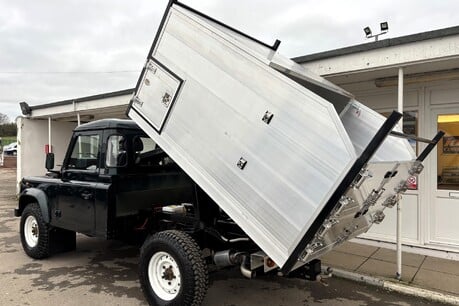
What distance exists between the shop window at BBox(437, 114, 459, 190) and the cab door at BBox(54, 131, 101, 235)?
5238 millimetres

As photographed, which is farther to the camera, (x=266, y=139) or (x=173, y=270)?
(x=173, y=270)

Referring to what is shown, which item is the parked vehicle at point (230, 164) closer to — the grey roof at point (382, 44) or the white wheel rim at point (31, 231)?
the white wheel rim at point (31, 231)

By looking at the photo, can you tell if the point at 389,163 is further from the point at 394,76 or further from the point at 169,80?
the point at 394,76

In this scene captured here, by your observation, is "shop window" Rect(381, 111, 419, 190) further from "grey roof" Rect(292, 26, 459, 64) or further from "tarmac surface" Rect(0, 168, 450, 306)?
"tarmac surface" Rect(0, 168, 450, 306)

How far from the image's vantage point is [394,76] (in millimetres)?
5840

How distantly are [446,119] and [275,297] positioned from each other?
4020 mm

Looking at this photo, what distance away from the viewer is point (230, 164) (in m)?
3.25

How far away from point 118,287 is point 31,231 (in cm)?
224

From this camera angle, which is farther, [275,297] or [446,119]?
[446,119]

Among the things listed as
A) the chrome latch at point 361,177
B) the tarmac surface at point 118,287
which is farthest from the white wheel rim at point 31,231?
the chrome latch at point 361,177

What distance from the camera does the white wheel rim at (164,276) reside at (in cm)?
376

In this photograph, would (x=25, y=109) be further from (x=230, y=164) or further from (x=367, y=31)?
(x=230, y=164)

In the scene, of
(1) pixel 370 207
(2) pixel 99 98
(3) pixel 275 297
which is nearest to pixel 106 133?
(3) pixel 275 297

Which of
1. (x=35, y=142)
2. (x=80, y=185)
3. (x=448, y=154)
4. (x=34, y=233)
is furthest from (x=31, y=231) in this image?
(x=35, y=142)
